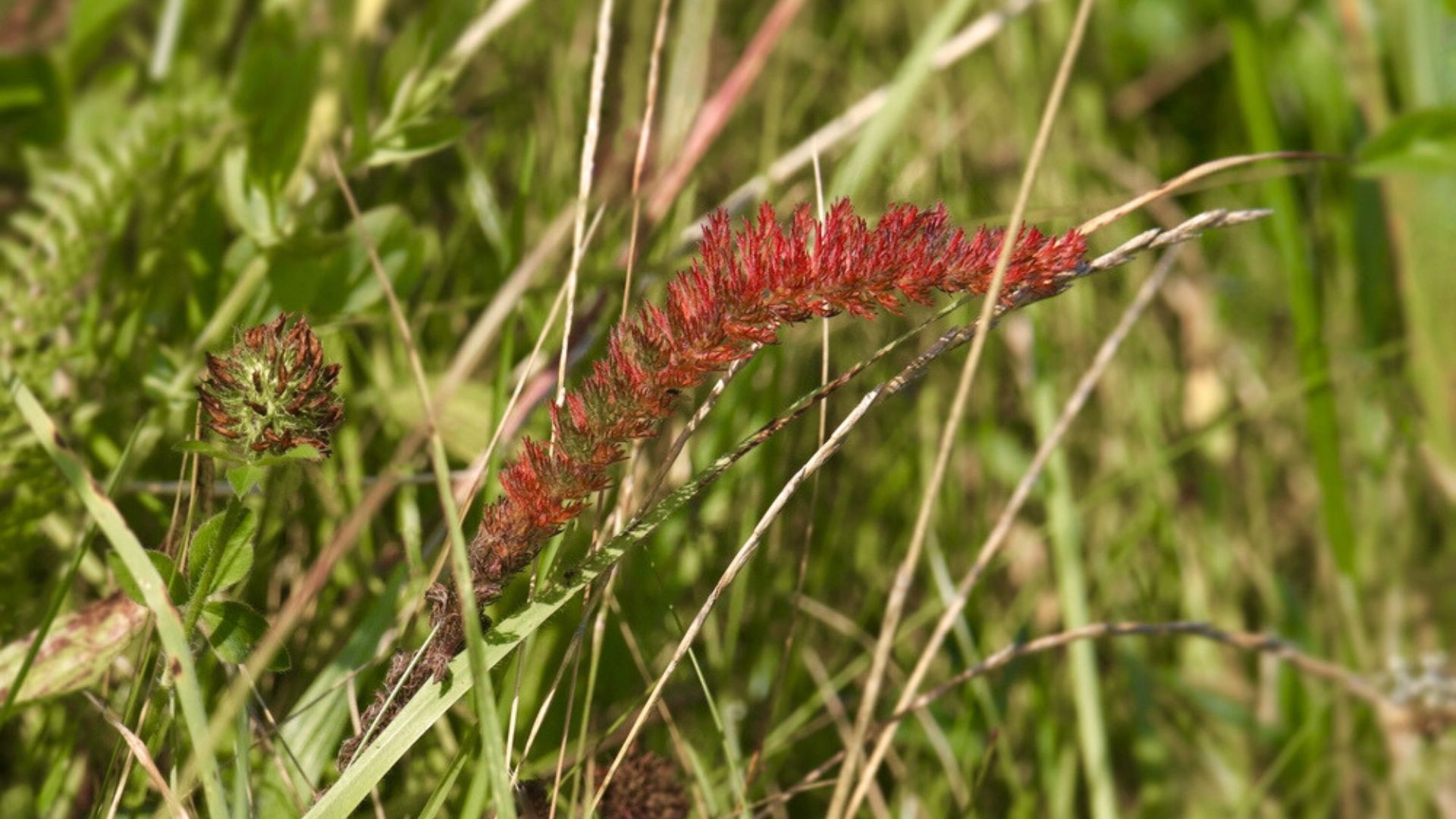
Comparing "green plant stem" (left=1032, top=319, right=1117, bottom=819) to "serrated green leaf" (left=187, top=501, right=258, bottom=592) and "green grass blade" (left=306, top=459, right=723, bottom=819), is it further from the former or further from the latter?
"serrated green leaf" (left=187, top=501, right=258, bottom=592)

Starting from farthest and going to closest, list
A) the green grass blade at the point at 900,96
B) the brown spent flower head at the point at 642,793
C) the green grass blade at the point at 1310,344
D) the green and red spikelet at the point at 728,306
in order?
the green grass blade at the point at 1310,344 < the green grass blade at the point at 900,96 < the brown spent flower head at the point at 642,793 < the green and red spikelet at the point at 728,306

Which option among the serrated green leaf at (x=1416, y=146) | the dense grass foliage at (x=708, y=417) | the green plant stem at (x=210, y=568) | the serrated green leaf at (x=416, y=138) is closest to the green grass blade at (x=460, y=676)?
the dense grass foliage at (x=708, y=417)

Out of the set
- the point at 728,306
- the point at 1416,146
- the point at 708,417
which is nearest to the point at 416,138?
the point at 708,417

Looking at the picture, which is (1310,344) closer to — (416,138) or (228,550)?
(416,138)

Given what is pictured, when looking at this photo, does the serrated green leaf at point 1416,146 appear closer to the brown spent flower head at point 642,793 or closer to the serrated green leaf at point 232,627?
the brown spent flower head at point 642,793

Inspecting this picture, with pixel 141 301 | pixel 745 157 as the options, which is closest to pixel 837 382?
pixel 141 301

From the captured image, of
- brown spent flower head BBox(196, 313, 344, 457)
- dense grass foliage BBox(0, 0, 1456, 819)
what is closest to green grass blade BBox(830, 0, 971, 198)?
dense grass foliage BBox(0, 0, 1456, 819)
